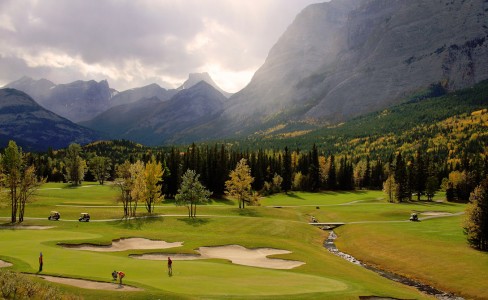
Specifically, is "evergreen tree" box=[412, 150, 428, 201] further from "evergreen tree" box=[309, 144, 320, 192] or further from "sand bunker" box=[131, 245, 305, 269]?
"sand bunker" box=[131, 245, 305, 269]

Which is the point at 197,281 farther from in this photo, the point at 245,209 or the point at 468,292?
the point at 245,209

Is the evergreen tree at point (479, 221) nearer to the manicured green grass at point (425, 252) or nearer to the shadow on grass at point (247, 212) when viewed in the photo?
the manicured green grass at point (425, 252)

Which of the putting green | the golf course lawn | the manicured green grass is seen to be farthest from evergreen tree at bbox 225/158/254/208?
the putting green

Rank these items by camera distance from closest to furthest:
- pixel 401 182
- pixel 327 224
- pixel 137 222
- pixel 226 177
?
pixel 137 222, pixel 327 224, pixel 401 182, pixel 226 177

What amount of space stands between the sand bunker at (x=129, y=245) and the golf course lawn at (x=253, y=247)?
114 centimetres

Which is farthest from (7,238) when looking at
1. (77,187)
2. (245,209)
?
(77,187)

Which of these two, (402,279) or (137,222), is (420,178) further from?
(137,222)

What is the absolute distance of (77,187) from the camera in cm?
14312

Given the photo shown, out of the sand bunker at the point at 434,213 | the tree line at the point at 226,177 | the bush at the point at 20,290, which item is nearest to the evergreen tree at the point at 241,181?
the tree line at the point at 226,177

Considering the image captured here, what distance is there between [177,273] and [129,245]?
1989 centimetres

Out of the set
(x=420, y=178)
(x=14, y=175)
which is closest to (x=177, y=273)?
(x=14, y=175)

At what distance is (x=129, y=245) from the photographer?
55.2m

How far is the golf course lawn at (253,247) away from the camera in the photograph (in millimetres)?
33188

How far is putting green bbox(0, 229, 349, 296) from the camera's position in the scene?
31.9m
